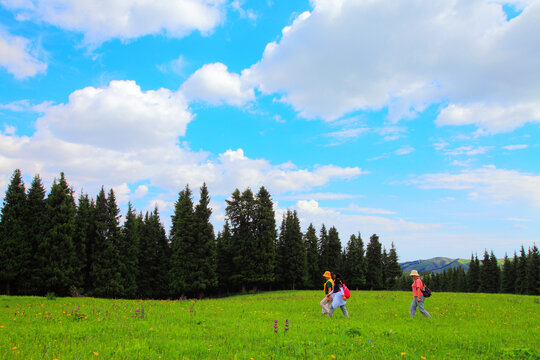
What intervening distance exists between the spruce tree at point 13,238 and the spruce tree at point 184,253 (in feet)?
55.2

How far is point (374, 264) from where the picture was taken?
72.2 metres

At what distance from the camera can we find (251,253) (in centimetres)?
4716

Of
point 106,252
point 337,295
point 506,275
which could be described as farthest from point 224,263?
point 506,275

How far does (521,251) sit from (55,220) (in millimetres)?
91667

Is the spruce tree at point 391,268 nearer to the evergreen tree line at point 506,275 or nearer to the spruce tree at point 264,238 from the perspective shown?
the evergreen tree line at point 506,275

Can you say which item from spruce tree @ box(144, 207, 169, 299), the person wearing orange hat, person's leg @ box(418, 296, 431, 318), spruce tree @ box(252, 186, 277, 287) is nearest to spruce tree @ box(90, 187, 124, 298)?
spruce tree @ box(144, 207, 169, 299)

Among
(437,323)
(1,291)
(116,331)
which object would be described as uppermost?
(116,331)

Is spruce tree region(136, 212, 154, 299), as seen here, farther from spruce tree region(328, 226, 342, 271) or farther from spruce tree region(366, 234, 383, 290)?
spruce tree region(366, 234, 383, 290)

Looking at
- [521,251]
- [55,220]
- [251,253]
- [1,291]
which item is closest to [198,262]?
[251,253]

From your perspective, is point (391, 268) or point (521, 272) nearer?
point (521, 272)

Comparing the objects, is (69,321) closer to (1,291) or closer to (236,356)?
(236,356)

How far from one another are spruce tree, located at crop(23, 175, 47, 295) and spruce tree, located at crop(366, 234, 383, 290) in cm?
5931

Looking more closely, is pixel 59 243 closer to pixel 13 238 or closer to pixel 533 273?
pixel 13 238

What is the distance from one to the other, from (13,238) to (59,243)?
4566 millimetres
